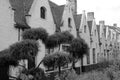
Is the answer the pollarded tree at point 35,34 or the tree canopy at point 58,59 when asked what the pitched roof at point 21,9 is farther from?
the tree canopy at point 58,59

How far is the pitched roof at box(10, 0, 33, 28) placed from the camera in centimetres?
1445

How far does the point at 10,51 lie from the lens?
28.6ft

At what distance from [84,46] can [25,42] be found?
5.08 meters

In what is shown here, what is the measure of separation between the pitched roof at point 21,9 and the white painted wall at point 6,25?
1.03 meters

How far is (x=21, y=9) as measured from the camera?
1592 cm

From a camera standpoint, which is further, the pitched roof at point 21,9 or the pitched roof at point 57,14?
the pitched roof at point 57,14

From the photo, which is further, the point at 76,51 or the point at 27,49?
the point at 76,51

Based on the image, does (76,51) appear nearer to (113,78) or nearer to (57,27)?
(113,78)

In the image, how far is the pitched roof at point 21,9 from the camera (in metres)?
14.5

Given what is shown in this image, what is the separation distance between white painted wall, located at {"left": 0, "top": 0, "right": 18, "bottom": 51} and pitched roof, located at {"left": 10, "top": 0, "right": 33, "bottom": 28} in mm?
1035

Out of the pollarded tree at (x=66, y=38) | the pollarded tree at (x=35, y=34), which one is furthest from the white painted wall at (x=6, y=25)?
the pollarded tree at (x=66, y=38)

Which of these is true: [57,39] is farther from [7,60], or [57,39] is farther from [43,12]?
[43,12]

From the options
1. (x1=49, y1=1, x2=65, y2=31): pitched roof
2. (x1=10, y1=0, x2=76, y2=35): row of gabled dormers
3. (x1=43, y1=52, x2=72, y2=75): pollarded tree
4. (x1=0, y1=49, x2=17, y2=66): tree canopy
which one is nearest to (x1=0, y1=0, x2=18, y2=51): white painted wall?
(x1=10, y1=0, x2=76, y2=35): row of gabled dormers

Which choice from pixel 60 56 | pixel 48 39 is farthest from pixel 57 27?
pixel 60 56
